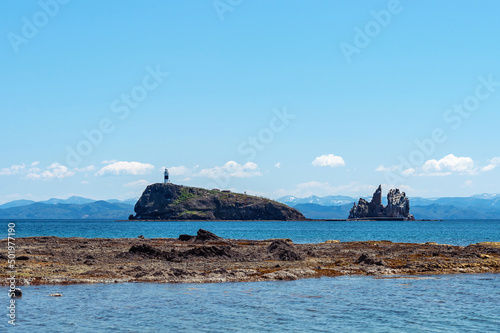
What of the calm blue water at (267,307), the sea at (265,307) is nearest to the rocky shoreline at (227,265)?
the sea at (265,307)

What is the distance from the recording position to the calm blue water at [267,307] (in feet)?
77.5

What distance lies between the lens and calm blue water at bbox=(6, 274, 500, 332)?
23.6 meters

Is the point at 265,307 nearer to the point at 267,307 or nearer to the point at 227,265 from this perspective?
the point at 267,307

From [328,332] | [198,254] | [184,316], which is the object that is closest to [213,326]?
[184,316]

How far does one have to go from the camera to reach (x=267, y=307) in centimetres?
2781

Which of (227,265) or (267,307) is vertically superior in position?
(227,265)

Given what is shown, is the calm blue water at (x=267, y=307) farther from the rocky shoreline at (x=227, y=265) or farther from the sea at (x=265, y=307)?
the rocky shoreline at (x=227, y=265)

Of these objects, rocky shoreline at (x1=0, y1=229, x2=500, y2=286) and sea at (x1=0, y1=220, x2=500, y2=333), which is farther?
rocky shoreline at (x1=0, y1=229, x2=500, y2=286)

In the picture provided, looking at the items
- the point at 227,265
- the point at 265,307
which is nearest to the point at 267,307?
the point at 265,307

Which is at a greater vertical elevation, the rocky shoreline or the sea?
the rocky shoreline

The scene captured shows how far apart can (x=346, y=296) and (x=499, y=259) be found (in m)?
24.2

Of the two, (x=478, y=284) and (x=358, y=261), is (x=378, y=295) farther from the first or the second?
(x=358, y=261)

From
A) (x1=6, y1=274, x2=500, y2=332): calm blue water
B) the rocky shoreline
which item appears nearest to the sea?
(x1=6, y1=274, x2=500, y2=332): calm blue water

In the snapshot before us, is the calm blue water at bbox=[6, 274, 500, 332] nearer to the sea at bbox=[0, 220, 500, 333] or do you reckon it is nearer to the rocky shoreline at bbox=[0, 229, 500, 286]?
the sea at bbox=[0, 220, 500, 333]
